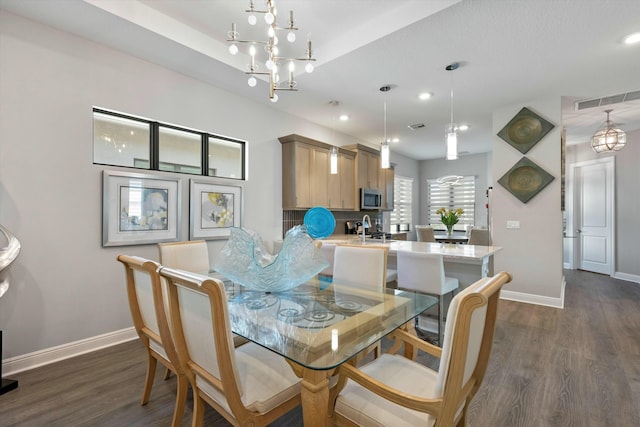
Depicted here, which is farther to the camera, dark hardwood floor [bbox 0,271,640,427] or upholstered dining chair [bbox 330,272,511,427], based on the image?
dark hardwood floor [bbox 0,271,640,427]

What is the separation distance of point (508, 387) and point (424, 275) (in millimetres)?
956

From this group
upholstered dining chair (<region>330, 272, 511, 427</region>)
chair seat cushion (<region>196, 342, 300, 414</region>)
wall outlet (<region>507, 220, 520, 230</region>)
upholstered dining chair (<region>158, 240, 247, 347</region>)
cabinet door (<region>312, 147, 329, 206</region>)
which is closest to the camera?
upholstered dining chair (<region>330, 272, 511, 427</region>)

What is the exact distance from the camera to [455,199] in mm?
7598

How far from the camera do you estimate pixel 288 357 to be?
1142 millimetres

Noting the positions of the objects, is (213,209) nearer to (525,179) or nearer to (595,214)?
(525,179)

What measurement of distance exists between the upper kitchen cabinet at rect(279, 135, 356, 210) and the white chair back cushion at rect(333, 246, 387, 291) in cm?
199

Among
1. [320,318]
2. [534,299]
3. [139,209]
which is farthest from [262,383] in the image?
[534,299]

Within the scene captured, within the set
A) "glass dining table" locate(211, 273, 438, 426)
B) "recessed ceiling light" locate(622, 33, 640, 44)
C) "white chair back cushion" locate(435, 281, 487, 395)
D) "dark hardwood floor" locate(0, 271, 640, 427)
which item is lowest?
"dark hardwood floor" locate(0, 271, 640, 427)

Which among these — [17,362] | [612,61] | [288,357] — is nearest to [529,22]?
[612,61]

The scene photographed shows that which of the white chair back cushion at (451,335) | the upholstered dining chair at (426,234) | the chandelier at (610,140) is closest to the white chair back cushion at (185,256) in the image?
the white chair back cushion at (451,335)

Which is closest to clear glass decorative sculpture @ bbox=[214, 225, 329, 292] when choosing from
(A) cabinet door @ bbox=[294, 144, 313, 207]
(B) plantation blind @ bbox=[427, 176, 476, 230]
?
(A) cabinet door @ bbox=[294, 144, 313, 207]

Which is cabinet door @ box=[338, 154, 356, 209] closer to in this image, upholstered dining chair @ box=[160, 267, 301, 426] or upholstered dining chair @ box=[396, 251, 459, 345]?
upholstered dining chair @ box=[396, 251, 459, 345]

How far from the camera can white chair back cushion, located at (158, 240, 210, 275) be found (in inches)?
93.9

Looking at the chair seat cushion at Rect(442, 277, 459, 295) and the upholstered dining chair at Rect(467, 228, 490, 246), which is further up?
the upholstered dining chair at Rect(467, 228, 490, 246)
